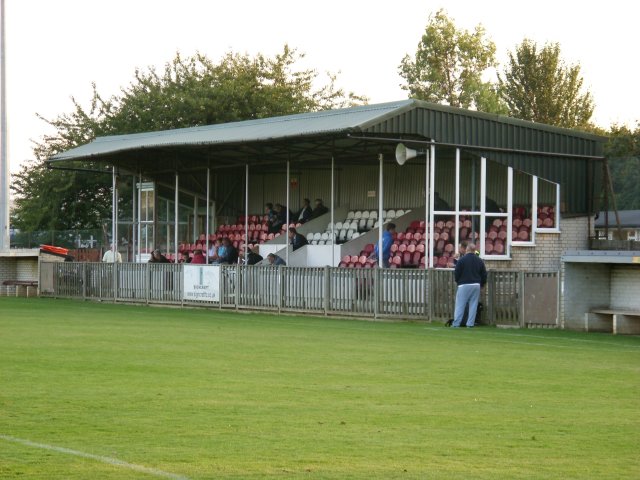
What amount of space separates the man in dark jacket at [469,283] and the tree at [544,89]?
59460 mm

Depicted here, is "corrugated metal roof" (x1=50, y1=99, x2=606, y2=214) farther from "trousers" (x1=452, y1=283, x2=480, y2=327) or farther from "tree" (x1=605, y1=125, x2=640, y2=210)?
"tree" (x1=605, y1=125, x2=640, y2=210)

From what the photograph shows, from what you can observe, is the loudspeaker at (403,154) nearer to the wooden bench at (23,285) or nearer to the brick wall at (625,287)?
the brick wall at (625,287)

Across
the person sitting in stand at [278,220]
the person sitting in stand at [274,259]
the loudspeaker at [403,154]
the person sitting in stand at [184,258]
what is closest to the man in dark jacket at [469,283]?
the loudspeaker at [403,154]

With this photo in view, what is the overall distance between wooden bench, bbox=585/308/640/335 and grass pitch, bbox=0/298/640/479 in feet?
8.97

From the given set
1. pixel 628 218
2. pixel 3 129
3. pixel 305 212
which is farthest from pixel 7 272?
pixel 628 218

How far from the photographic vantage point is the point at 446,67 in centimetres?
8231

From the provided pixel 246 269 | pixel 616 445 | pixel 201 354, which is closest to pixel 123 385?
pixel 201 354

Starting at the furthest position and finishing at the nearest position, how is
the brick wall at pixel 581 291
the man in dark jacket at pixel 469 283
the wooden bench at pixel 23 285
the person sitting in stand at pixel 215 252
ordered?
the wooden bench at pixel 23 285 < the person sitting in stand at pixel 215 252 < the man in dark jacket at pixel 469 283 < the brick wall at pixel 581 291

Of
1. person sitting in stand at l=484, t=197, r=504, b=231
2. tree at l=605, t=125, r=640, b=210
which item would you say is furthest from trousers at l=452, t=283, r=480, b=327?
tree at l=605, t=125, r=640, b=210

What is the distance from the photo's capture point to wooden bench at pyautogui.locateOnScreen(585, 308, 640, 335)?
23.9 m

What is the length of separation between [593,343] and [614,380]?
6658 mm

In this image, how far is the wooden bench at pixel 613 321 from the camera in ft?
78.3

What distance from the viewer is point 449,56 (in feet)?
270

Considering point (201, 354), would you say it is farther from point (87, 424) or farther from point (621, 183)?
point (621, 183)
